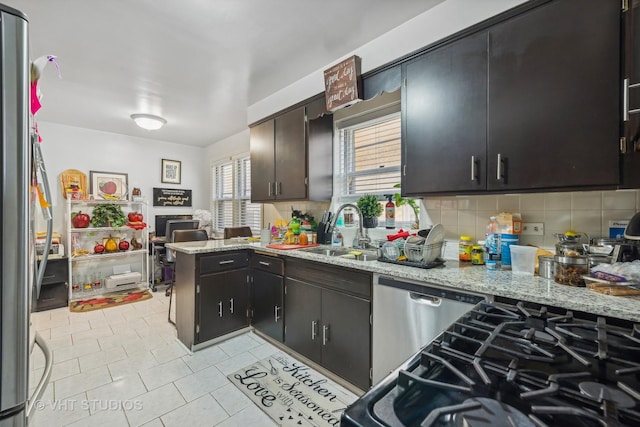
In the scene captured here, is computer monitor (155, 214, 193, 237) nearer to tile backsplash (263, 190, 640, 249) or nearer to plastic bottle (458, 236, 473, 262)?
tile backsplash (263, 190, 640, 249)

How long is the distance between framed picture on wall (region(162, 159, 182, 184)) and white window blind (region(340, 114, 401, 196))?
3.74 metres

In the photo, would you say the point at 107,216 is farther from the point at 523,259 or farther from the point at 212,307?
the point at 523,259

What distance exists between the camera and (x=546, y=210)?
1.69 m

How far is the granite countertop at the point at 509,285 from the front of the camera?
1.06m

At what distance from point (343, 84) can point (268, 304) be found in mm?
2043

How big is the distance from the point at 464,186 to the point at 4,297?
6.50 feet

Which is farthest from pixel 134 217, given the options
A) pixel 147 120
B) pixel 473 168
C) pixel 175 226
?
pixel 473 168

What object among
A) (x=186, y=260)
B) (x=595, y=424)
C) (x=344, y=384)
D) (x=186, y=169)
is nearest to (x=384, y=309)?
(x=344, y=384)

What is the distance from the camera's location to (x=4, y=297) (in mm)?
720

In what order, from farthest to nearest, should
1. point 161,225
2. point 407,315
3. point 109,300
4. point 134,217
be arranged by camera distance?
1. point 161,225
2. point 134,217
3. point 109,300
4. point 407,315

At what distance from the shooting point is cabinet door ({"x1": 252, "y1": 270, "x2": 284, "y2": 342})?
2.49m

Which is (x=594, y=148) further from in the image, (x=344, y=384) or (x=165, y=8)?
(x=165, y=8)

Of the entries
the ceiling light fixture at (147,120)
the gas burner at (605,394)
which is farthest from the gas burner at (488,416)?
the ceiling light fixture at (147,120)

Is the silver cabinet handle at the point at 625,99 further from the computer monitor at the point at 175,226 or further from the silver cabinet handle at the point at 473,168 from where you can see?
the computer monitor at the point at 175,226
